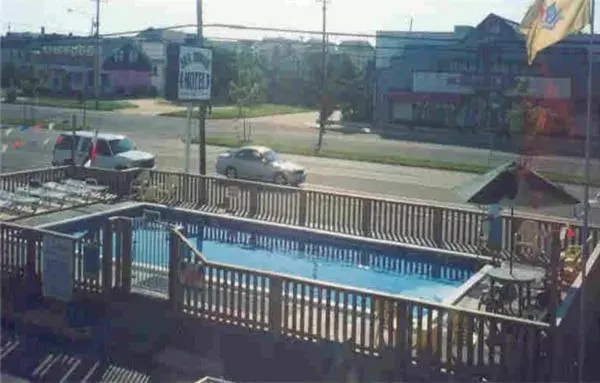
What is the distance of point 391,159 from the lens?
36906 millimetres

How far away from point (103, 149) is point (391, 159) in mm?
13997

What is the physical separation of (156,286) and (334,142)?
118ft

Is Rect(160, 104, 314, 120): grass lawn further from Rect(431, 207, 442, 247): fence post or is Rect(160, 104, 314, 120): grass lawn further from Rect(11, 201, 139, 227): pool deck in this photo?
Rect(431, 207, 442, 247): fence post

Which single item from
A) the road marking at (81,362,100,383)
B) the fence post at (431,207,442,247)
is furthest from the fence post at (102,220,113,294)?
the fence post at (431,207,442,247)

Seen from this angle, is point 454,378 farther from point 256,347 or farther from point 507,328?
point 256,347

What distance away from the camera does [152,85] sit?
7925cm

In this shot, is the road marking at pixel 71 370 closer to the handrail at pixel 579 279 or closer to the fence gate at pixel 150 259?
the fence gate at pixel 150 259

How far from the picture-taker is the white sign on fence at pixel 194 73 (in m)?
20.2

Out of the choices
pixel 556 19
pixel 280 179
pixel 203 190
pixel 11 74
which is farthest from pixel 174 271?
pixel 11 74

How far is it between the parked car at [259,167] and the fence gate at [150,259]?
14.2 m

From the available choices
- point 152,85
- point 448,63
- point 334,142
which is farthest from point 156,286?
point 152,85

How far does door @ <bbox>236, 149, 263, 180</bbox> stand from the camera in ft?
96.2

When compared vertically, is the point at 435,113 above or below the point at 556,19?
below

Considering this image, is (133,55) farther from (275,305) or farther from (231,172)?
(275,305)
